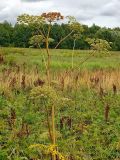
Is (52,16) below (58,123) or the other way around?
the other way around

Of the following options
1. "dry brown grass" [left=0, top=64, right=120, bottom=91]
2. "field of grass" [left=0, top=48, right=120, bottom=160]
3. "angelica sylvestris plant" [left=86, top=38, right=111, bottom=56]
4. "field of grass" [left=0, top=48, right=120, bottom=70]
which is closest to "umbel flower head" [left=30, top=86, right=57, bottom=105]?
"field of grass" [left=0, top=48, right=120, bottom=160]

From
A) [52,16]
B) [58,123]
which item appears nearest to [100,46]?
[52,16]

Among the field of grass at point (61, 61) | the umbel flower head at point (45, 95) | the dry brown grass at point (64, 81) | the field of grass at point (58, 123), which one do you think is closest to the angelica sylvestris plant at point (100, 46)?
the field of grass at point (58, 123)

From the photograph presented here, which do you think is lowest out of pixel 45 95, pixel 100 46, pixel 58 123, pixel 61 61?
pixel 61 61

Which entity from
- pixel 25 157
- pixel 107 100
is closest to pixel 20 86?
pixel 107 100

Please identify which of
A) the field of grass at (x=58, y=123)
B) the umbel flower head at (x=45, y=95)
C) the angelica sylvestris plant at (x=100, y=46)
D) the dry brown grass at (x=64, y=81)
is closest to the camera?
the umbel flower head at (x=45, y=95)

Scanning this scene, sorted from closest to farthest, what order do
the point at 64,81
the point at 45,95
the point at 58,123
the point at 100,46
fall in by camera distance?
the point at 45,95
the point at 100,46
the point at 58,123
the point at 64,81

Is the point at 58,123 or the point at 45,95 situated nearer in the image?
the point at 45,95

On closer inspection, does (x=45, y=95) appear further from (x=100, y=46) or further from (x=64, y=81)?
(x=64, y=81)

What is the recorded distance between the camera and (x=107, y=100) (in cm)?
1065

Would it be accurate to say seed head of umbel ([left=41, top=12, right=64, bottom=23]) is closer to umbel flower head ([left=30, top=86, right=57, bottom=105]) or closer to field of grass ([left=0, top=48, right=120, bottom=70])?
umbel flower head ([left=30, top=86, right=57, bottom=105])

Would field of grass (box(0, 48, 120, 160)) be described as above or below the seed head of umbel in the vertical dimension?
below

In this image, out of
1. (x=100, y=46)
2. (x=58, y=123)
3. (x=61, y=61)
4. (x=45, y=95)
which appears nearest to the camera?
(x=45, y=95)

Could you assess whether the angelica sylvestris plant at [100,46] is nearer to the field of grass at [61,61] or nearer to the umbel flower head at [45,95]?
the umbel flower head at [45,95]
